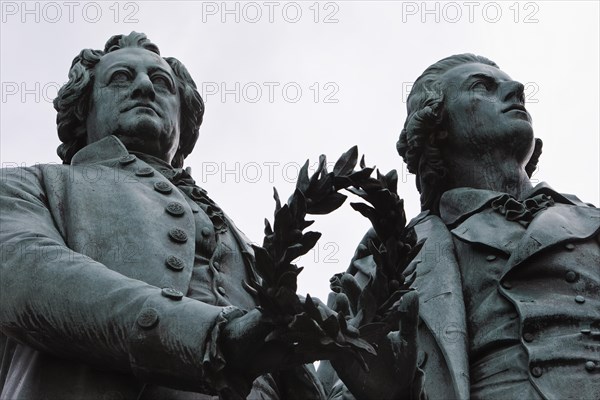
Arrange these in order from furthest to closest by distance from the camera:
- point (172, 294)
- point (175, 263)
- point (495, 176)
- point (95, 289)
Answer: point (495, 176)
point (175, 263)
point (95, 289)
point (172, 294)

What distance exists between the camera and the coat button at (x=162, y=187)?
9438 millimetres

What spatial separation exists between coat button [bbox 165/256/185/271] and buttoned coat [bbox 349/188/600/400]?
6.14ft

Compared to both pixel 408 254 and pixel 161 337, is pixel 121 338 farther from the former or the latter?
pixel 408 254

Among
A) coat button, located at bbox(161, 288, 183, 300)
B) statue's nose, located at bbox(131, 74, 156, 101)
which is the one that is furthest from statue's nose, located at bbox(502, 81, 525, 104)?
coat button, located at bbox(161, 288, 183, 300)

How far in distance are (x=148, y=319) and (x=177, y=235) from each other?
1.08 m

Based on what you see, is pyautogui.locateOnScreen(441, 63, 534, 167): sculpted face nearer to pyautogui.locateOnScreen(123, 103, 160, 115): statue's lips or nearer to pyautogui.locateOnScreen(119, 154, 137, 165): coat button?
pyautogui.locateOnScreen(123, 103, 160, 115): statue's lips

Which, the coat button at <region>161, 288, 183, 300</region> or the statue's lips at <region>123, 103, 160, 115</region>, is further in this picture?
the statue's lips at <region>123, 103, 160, 115</region>

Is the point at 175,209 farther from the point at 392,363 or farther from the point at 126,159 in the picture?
the point at 392,363

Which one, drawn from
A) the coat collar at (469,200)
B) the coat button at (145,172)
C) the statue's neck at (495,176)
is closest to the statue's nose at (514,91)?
the statue's neck at (495,176)

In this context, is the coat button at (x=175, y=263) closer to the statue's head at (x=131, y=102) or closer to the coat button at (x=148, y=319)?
the coat button at (x=148, y=319)

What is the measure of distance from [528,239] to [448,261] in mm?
547

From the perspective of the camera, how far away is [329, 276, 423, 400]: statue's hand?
27.2 feet

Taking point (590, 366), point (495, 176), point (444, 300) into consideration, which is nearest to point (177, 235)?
point (444, 300)

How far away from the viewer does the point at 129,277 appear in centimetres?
863
